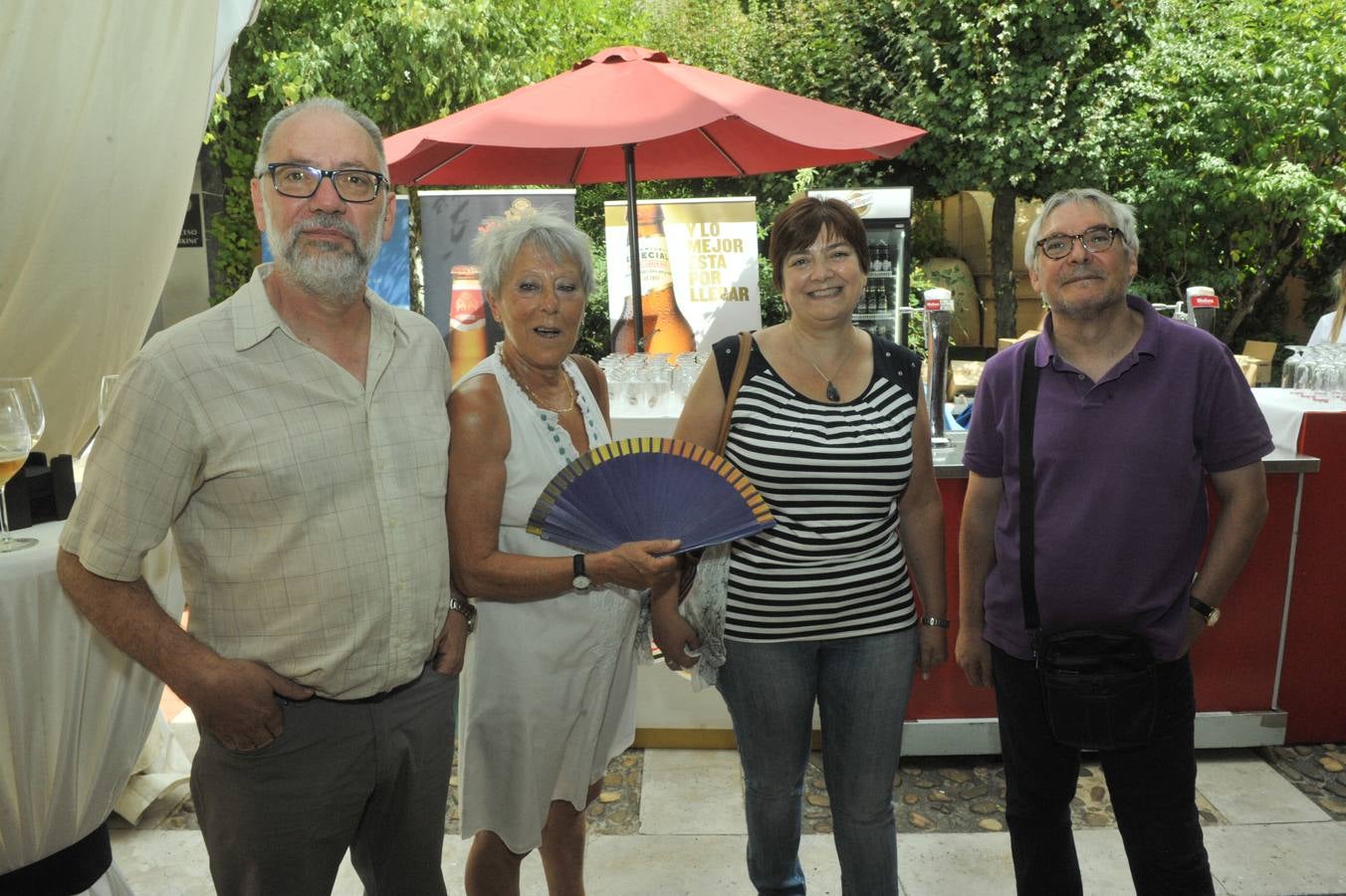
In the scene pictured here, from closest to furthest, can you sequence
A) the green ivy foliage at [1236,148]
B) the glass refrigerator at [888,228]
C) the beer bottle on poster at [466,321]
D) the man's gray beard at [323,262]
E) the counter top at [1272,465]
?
the man's gray beard at [323,262], the counter top at [1272,465], the beer bottle on poster at [466,321], the glass refrigerator at [888,228], the green ivy foliage at [1236,148]

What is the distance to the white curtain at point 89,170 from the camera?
9.24 feet

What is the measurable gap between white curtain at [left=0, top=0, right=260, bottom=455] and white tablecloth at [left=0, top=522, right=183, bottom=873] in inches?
38.6

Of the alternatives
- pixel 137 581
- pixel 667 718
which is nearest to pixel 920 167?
pixel 667 718

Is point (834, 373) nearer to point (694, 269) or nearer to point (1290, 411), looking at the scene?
point (1290, 411)

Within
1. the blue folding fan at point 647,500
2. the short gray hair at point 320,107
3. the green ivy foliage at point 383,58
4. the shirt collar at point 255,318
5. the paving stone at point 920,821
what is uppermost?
the green ivy foliage at point 383,58

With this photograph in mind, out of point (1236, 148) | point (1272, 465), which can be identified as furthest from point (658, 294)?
point (1236, 148)

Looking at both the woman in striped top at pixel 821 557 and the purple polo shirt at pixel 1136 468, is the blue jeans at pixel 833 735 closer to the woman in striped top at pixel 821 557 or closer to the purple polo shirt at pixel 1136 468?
the woman in striped top at pixel 821 557

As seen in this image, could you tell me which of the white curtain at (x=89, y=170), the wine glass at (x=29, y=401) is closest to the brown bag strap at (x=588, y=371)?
the wine glass at (x=29, y=401)

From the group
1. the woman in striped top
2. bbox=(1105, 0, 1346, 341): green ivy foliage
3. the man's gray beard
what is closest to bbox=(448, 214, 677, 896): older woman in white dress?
the woman in striped top

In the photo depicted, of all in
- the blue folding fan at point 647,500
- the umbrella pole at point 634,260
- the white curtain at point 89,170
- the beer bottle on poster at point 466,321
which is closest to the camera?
the blue folding fan at point 647,500

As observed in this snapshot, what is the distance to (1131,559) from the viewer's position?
87.0 inches

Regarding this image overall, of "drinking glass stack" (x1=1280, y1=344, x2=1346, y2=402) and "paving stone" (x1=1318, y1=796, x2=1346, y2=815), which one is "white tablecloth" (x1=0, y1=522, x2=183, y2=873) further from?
"drinking glass stack" (x1=1280, y1=344, x2=1346, y2=402)

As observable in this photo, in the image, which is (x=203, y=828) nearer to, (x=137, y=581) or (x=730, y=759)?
(x=137, y=581)

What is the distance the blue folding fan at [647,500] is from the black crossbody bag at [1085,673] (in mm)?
659
